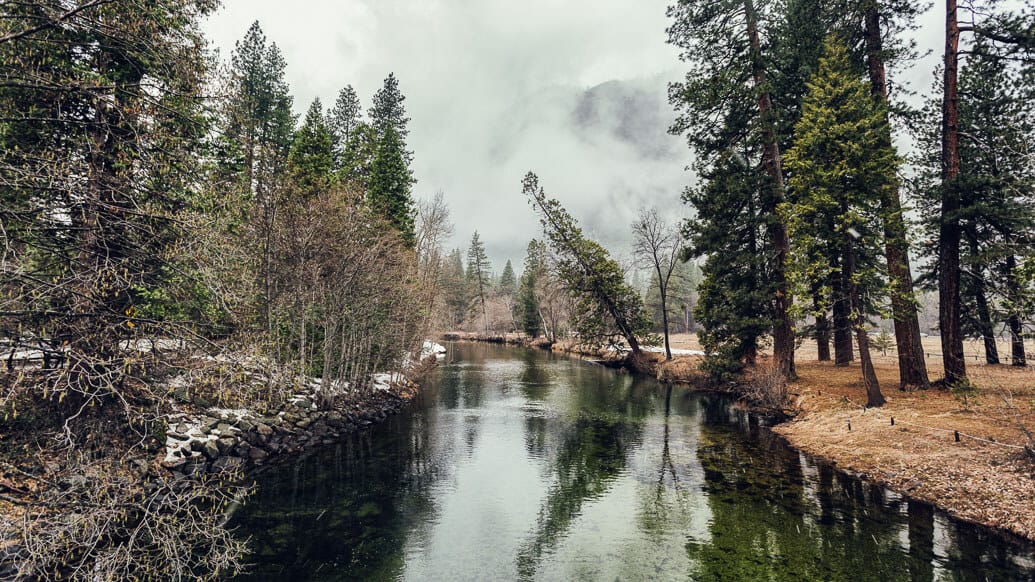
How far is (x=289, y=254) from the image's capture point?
16.5 m

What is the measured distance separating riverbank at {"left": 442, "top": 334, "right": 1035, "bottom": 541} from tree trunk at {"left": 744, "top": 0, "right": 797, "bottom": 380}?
191cm

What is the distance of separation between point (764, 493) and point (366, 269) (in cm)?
1576

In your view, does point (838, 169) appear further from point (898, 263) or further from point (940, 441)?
point (940, 441)

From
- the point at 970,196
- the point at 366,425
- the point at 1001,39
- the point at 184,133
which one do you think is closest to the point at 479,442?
the point at 366,425

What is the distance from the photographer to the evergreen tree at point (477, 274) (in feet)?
259

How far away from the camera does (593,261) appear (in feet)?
113

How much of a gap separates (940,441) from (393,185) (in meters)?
30.6

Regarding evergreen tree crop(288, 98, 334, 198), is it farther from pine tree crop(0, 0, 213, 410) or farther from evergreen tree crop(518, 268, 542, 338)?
evergreen tree crop(518, 268, 542, 338)

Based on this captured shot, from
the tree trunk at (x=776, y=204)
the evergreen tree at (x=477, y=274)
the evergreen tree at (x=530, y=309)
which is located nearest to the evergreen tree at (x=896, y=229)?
the tree trunk at (x=776, y=204)

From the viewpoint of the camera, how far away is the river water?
25.1 ft

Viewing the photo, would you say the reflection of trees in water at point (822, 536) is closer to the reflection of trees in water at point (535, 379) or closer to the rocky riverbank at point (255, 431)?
the rocky riverbank at point (255, 431)

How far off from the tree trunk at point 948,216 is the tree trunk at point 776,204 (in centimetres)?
501

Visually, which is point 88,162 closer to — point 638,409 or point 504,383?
point 638,409

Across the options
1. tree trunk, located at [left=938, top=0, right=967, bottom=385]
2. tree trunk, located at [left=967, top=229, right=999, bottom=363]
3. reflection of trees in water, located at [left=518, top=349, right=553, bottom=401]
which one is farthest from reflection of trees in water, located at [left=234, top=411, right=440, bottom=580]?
tree trunk, located at [left=967, top=229, right=999, bottom=363]
